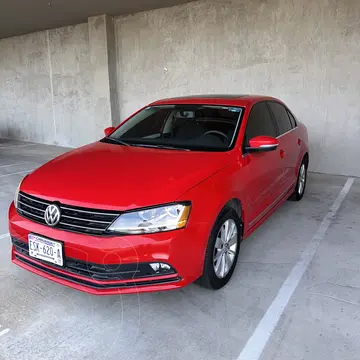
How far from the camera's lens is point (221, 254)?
2.54 m

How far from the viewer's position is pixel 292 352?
1.98 meters

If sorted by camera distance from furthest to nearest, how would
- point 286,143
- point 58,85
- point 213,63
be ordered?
point 58,85, point 213,63, point 286,143

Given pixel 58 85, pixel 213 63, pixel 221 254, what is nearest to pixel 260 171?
pixel 221 254

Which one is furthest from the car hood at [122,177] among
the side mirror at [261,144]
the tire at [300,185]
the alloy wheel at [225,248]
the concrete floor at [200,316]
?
the tire at [300,185]

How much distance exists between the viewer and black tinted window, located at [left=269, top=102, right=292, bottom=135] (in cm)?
386

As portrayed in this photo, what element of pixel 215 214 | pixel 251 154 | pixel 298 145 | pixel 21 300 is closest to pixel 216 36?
pixel 298 145

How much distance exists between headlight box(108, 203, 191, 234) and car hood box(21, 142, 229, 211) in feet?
0.15

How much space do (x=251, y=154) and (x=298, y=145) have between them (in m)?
1.59

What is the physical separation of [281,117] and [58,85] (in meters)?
7.48

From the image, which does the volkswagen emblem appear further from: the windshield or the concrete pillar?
the concrete pillar

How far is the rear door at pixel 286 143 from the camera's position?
3746 millimetres

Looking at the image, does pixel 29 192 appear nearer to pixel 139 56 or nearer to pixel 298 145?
pixel 298 145

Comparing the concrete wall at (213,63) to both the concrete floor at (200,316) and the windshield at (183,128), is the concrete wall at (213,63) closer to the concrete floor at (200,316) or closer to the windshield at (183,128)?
the concrete floor at (200,316)

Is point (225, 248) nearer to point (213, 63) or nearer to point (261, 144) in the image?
point (261, 144)
